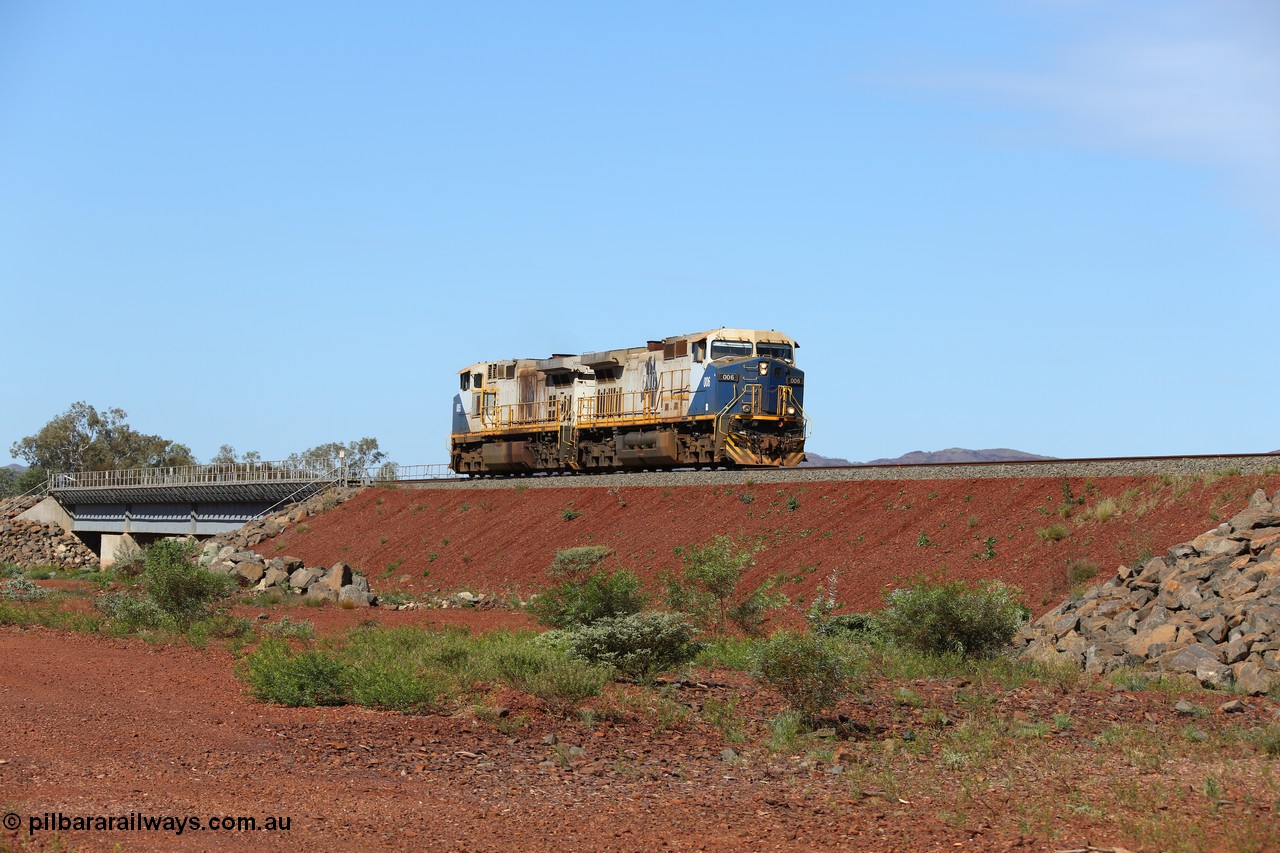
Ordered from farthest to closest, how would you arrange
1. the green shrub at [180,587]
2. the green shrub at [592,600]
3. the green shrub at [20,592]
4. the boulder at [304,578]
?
1. the boulder at [304,578]
2. the green shrub at [20,592]
3. the green shrub at [180,587]
4. the green shrub at [592,600]

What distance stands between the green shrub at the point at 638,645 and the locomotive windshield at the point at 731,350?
815 inches

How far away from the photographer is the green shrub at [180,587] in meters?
23.8

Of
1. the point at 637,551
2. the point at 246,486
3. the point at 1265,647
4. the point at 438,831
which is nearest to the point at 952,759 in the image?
the point at 438,831

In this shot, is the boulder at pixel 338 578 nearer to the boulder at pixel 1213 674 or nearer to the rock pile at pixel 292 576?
the rock pile at pixel 292 576

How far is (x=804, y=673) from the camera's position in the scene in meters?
14.1

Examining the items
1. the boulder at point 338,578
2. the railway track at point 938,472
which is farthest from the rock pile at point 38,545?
the boulder at point 338,578

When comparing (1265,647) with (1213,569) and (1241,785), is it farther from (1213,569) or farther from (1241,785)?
(1241,785)

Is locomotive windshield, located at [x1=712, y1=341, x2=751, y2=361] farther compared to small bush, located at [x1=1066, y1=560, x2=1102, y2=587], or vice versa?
locomotive windshield, located at [x1=712, y1=341, x2=751, y2=361]

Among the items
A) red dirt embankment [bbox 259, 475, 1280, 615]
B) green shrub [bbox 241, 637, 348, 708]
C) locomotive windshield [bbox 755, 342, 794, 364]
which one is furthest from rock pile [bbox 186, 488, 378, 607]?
green shrub [bbox 241, 637, 348, 708]

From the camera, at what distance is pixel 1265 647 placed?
16656 mm

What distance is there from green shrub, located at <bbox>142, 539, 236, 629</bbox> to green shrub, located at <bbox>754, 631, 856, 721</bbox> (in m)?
12.8

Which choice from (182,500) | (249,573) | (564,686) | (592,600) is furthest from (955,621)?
(182,500)

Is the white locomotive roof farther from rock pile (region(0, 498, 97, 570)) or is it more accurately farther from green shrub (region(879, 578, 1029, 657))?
rock pile (region(0, 498, 97, 570))

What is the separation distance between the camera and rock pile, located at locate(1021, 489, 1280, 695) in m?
16.8
